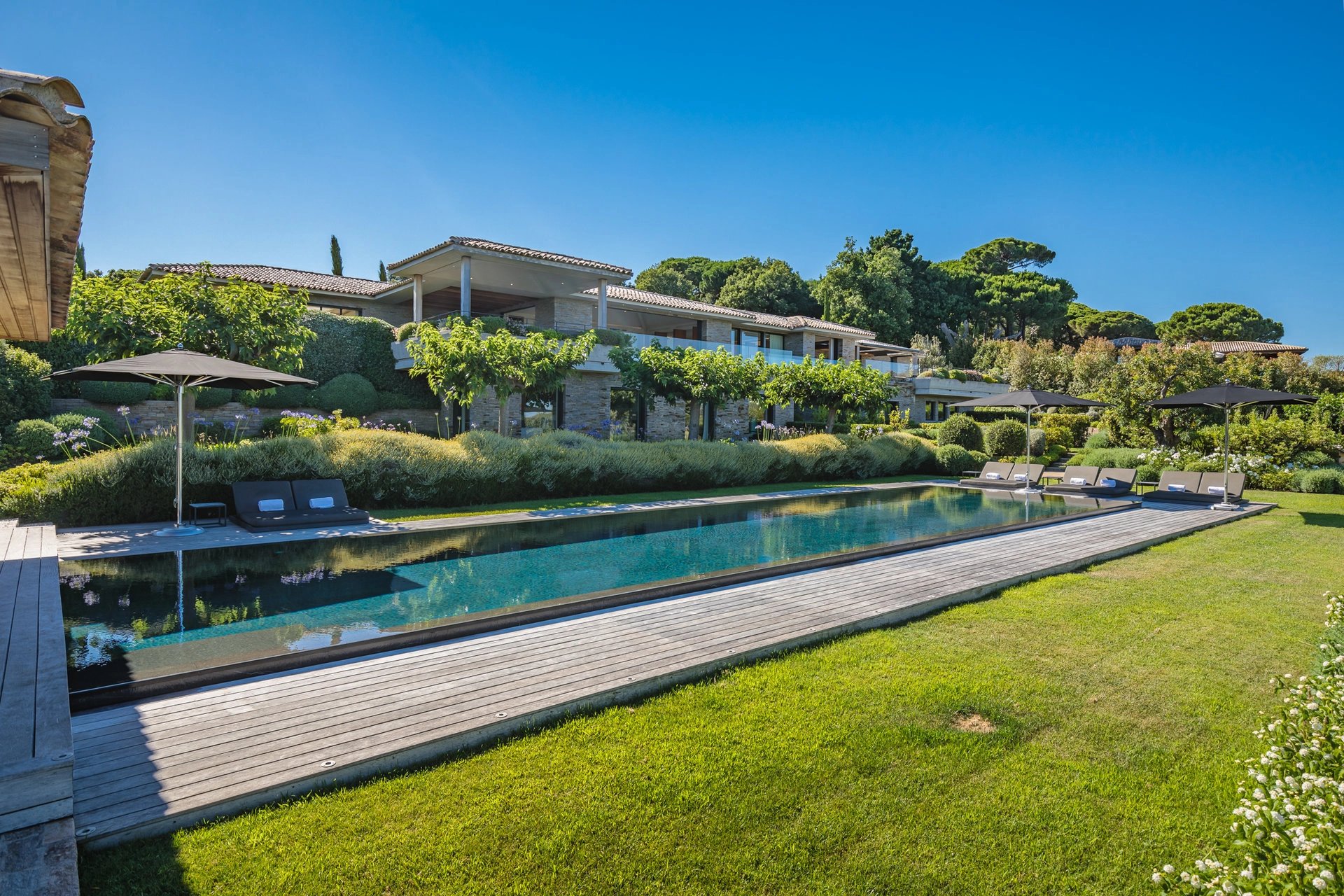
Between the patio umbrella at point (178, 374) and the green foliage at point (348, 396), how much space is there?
10.4m

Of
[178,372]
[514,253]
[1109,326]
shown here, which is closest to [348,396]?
[514,253]

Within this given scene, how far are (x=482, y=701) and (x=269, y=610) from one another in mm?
3635

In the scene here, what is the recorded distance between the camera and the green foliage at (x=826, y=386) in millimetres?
21781

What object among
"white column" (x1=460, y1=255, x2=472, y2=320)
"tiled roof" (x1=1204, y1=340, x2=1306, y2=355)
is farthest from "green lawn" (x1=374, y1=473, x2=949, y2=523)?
"tiled roof" (x1=1204, y1=340, x2=1306, y2=355)

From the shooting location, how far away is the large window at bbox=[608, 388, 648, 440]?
25.9 metres

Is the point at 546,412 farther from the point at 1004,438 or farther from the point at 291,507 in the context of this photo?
the point at 1004,438

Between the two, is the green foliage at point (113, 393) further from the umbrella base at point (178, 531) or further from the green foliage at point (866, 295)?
the green foliage at point (866, 295)

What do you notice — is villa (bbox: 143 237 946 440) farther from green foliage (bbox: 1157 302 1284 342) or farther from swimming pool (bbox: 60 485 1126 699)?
green foliage (bbox: 1157 302 1284 342)

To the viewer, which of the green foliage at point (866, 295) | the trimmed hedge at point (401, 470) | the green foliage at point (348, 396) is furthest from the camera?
the green foliage at point (866, 295)

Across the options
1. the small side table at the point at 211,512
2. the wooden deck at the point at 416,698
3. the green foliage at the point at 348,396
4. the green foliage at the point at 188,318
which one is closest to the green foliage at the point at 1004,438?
the wooden deck at the point at 416,698

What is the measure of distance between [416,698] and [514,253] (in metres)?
19.0

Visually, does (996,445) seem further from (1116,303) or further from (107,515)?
(1116,303)

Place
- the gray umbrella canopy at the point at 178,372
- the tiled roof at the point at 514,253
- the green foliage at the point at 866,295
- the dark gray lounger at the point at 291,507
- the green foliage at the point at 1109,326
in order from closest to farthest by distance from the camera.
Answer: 1. the gray umbrella canopy at the point at 178,372
2. the dark gray lounger at the point at 291,507
3. the tiled roof at the point at 514,253
4. the green foliage at the point at 866,295
5. the green foliage at the point at 1109,326

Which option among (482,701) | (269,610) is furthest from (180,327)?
(482,701)
